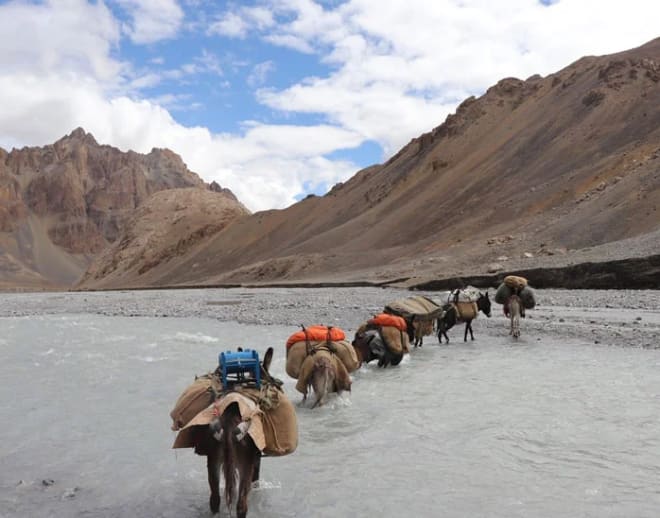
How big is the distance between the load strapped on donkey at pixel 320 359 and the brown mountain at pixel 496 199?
2040 cm

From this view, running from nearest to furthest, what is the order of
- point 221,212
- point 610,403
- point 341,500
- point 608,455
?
point 341,500
point 608,455
point 610,403
point 221,212

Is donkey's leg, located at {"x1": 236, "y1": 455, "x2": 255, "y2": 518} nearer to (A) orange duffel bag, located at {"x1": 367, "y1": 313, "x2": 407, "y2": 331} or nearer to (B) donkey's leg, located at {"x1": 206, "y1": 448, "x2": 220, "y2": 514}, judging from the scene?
(B) donkey's leg, located at {"x1": 206, "y1": 448, "x2": 220, "y2": 514}

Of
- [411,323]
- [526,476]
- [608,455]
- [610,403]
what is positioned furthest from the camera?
[411,323]

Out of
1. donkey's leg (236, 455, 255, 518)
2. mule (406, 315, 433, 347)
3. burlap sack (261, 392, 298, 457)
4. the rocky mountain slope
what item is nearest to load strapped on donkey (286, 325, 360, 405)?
burlap sack (261, 392, 298, 457)

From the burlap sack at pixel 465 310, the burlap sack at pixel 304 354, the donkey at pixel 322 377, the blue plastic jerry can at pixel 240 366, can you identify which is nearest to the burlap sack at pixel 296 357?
the burlap sack at pixel 304 354

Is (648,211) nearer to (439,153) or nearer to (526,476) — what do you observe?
(526,476)

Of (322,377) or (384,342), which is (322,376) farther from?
(384,342)

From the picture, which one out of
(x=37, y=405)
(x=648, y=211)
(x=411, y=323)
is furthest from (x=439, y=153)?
(x=37, y=405)

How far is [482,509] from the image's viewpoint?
17.7 ft

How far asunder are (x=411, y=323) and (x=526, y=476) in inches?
286

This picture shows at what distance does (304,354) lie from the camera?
9016 millimetres

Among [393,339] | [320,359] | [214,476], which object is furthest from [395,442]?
[393,339]

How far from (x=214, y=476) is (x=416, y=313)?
8.62m

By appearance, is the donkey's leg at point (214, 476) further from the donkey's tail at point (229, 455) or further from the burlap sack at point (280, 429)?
the burlap sack at point (280, 429)
